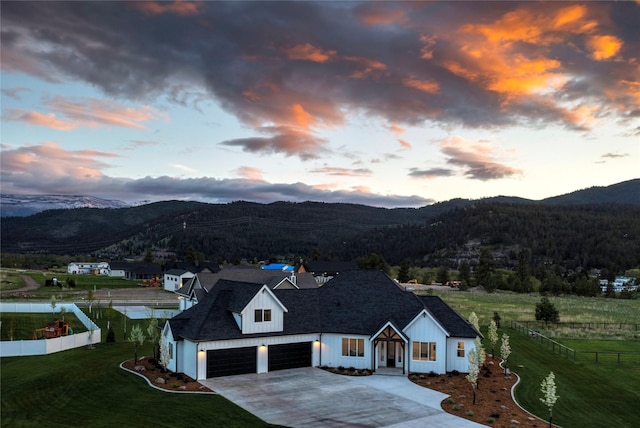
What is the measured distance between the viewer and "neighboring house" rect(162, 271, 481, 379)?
1219 inches

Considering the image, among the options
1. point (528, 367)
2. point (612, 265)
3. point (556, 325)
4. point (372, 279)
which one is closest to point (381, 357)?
point (372, 279)

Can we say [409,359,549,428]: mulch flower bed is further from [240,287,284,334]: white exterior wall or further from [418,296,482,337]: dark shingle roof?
[240,287,284,334]: white exterior wall

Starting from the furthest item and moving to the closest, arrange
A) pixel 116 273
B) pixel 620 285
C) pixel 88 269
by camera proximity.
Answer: pixel 88 269 < pixel 620 285 < pixel 116 273

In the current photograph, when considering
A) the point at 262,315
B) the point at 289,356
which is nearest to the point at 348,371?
the point at 289,356

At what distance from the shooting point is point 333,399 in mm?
26250

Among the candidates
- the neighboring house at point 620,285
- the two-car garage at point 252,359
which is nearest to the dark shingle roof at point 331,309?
the two-car garage at point 252,359

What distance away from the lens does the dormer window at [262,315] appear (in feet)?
106

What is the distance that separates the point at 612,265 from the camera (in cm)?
16088

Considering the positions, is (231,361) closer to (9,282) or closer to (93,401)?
(93,401)

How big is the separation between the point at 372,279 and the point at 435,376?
9651mm

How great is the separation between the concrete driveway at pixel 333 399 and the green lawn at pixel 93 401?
5.40 feet

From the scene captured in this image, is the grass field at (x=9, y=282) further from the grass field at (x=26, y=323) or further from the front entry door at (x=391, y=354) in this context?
the front entry door at (x=391, y=354)

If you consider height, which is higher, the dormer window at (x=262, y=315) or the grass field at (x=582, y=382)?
the dormer window at (x=262, y=315)

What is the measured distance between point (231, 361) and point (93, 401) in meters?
8.65
